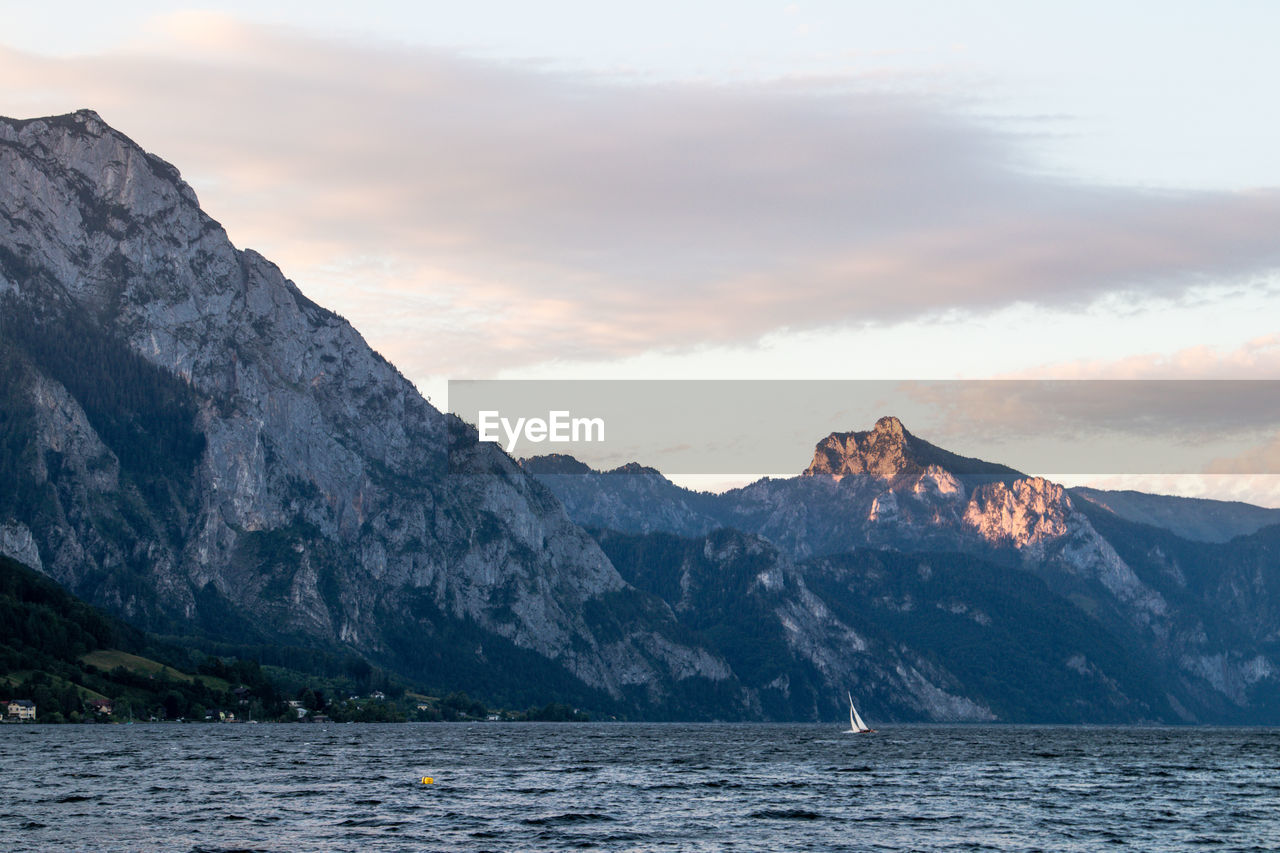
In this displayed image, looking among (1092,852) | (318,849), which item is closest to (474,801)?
(318,849)

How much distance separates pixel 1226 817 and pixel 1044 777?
60.1 m

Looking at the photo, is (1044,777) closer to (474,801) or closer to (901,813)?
(901,813)

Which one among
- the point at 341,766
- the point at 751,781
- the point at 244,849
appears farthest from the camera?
A: the point at 341,766

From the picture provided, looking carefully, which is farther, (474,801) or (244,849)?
(474,801)

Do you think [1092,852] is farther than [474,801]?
No

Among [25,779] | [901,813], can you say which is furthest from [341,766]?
[901,813]

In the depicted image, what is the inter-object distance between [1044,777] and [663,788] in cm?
6228

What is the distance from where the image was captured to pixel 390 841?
10762 cm

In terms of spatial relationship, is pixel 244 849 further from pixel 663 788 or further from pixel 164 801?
pixel 663 788

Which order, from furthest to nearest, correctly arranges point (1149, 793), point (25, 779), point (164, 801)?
1. point (1149, 793)
2. point (25, 779)
3. point (164, 801)

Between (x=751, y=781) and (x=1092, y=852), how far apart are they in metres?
74.4

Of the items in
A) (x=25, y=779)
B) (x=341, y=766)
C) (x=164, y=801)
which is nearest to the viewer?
(x=164, y=801)

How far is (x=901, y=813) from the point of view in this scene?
445ft

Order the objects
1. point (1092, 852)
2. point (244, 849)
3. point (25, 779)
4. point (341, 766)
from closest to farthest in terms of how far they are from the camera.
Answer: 1. point (244, 849)
2. point (1092, 852)
3. point (25, 779)
4. point (341, 766)
